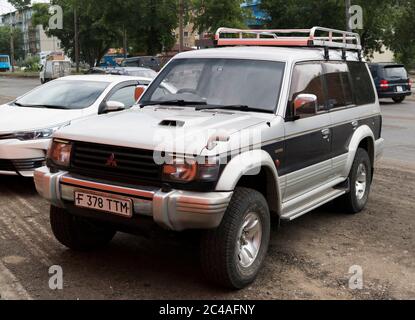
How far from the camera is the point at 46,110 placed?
7.65 m

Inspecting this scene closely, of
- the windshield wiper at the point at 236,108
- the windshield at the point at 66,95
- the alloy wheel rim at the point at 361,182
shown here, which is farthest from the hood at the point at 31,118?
the alloy wheel rim at the point at 361,182

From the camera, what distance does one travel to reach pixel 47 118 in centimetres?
732

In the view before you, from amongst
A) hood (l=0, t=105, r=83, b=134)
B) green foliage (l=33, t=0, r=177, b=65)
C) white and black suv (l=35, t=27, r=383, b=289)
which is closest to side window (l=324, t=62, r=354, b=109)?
white and black suv (l=35, t=27, r=383, b=289)

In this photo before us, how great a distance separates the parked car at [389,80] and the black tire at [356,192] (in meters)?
15.9

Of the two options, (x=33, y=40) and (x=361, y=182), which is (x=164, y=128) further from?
(x=33, y=40)

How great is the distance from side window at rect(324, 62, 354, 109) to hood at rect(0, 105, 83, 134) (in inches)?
136

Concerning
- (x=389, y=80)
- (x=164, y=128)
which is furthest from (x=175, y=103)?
(x=389, y=80)

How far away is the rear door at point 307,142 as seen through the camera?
16.1 ft

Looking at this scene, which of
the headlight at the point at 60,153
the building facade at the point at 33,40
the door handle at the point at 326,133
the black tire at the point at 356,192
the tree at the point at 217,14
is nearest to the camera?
the headlight at the point at 60,153

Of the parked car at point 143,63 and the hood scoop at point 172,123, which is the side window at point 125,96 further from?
the parked car at point 143,63

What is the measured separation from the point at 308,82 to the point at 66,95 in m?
A: 4.10

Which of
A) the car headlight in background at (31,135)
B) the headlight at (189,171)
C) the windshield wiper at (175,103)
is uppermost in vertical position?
the windshield wiper at (175,103)

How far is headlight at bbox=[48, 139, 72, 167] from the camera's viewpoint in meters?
4.47
